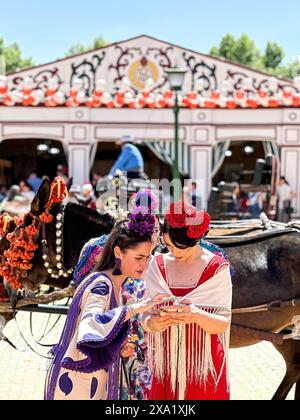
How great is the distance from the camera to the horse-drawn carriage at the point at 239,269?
15.1 feet

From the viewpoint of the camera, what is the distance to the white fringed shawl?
305 cm

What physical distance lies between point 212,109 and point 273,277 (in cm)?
1417

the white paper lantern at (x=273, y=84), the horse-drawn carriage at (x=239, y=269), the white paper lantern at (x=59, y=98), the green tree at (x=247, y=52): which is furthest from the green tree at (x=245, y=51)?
the horse-drawn carriage at (x=239, y=269)

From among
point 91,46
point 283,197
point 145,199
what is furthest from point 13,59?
point 145,199

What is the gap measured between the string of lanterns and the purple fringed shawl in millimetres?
15451

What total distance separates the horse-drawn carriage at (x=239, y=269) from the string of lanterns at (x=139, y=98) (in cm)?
1346

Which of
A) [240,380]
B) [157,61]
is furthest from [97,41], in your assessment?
[240,380]

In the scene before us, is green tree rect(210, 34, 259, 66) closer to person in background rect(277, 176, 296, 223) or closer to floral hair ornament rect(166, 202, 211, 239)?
person in background rect(277, 176, 296, 223)

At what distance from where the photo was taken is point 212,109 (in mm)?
18375

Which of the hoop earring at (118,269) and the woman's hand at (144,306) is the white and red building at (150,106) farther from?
the woman's hand at (144,306)

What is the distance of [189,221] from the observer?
122 inches

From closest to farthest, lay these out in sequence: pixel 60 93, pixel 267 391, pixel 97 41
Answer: pixel 267 391 → pixel 60 93 → pixel 97 41

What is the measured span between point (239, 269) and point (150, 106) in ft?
46.1
